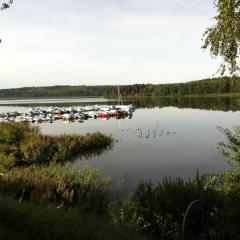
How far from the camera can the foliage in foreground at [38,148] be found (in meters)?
32.5

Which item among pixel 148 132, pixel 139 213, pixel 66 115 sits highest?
pixel 139 213

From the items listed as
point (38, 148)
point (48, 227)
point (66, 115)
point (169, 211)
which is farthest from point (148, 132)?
point (48, 227)

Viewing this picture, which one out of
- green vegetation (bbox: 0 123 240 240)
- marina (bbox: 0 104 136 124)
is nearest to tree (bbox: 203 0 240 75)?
green vegetation (bbox: 0 123 240 240)

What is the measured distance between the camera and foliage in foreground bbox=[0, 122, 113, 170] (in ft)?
107

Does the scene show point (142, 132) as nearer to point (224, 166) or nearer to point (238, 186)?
point (224, 166)

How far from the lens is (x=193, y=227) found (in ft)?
37.9

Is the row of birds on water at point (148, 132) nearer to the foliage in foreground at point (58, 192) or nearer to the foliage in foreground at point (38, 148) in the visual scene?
the foliage in foreground at point (38, 148)

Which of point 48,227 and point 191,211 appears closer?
point 48,227

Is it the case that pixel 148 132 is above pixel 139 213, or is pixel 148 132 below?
below

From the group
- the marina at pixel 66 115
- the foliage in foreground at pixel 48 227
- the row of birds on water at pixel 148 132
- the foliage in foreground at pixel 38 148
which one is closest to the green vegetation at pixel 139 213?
the foliage in foreground at pixel 48 227

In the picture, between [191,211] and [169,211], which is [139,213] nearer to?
[169,211]

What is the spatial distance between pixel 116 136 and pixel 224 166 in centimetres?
2414

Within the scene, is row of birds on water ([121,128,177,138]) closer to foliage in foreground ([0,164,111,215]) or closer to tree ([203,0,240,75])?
foliage in foreground ([0,164,111,215])

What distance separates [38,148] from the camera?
33.9 metres
